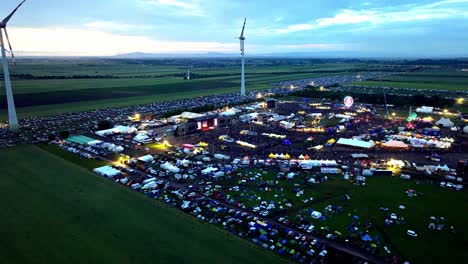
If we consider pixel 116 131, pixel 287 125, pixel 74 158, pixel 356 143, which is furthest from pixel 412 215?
pixel 116 131

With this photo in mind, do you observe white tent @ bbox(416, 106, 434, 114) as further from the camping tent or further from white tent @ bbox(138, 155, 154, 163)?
white tent @ bbox(138, 155, 154, 163)

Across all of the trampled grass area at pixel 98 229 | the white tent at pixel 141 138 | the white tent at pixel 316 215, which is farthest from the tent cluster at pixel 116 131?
the white tent at pixel 316 215

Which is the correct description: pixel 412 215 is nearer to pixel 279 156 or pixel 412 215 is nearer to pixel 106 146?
pixel 279 156

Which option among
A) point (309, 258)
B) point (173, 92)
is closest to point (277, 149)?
point (309, 258)

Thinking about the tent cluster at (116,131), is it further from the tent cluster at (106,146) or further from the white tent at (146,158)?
the white tent at (146,158)

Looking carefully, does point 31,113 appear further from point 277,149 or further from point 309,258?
point 309,258

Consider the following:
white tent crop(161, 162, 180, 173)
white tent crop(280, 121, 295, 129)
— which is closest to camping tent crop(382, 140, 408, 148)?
white tent crop(280, 121, 295, 129)
